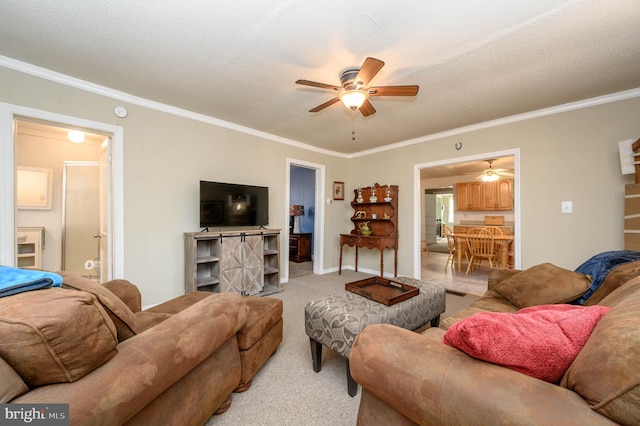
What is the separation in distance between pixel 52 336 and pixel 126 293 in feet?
4.07

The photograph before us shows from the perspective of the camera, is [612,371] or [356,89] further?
[356,89]

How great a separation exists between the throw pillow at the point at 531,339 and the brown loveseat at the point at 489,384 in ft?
0.09

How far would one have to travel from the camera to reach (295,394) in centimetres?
165

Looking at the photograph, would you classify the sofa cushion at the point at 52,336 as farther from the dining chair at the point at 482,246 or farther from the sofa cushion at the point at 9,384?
the dining chair at the point at 482,246

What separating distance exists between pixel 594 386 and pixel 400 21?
2.01 meters

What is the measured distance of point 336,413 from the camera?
59.0 inches

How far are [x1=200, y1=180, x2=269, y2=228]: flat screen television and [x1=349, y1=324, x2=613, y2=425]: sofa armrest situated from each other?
2.81 metres

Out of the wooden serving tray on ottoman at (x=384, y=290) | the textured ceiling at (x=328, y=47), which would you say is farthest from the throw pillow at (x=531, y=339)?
the textured ceiling at (x=328, y=47)

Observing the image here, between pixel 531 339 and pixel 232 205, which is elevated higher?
pixel 232 205

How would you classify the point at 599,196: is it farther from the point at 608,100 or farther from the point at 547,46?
the point at 547,46

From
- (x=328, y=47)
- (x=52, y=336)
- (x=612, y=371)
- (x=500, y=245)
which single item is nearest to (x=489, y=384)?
(x=612, y=371)

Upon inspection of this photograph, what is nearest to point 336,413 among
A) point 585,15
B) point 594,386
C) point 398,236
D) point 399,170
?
point 594,386

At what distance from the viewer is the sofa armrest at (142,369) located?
72 centimetres

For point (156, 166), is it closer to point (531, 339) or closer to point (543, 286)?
point (531, 339)
